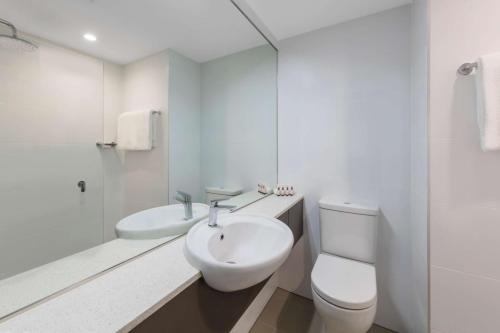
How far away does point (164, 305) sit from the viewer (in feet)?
1.92

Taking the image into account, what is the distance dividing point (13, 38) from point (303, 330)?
2129mm

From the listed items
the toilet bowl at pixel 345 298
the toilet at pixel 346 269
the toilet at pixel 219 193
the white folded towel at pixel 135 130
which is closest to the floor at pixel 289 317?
the toilet at pixel 346 269

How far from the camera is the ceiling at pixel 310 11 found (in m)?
1.44

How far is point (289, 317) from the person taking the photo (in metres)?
1.61

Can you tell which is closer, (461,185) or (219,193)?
(461,185)

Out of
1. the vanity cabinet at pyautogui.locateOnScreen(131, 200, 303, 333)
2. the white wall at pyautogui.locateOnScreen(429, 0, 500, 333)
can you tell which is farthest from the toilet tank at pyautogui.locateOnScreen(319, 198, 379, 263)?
the vanity cabinet at pyautogui.locateOnScreen(131, 200, 303, 333)

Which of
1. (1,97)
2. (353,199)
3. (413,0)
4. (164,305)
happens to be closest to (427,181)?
(353,199)

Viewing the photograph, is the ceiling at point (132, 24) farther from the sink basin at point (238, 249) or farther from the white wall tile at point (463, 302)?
the white wall tile at point (463, 302)

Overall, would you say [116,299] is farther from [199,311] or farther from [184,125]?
[184,125]

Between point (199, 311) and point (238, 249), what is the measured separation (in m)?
0.41

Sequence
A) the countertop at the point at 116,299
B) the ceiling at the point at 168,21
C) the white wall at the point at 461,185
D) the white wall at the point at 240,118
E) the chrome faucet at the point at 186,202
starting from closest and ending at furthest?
the countertop at the point at 116,299 → the ceiling at the point at 168,21 → the white wall at the point at 461,185 → the chrome faucet at the point at 186,202 → the white wall at the point at 240,118

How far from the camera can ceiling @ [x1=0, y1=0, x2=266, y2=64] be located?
0.67 metres

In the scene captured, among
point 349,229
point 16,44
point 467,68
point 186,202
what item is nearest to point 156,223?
point 186,202

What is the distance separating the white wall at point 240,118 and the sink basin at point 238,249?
467 millimetres
